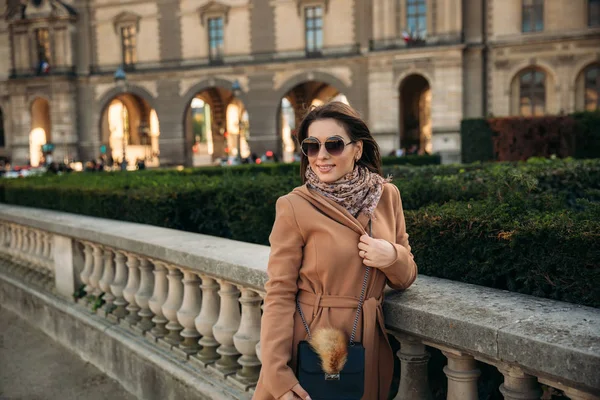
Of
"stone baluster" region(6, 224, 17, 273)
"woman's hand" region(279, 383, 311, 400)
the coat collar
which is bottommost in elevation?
"stone baluster" region(6, 224, 17, 273)

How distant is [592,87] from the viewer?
2962 cm

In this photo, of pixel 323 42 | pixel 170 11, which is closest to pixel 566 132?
pixel 323 42

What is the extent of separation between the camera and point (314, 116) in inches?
106

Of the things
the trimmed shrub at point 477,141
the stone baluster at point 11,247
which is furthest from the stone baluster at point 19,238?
the trimmed shrub at point 477,141

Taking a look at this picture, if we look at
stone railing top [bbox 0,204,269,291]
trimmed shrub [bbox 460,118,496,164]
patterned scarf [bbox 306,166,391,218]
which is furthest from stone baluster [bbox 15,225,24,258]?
trimmed shrub [bbox 460,118,496,164]

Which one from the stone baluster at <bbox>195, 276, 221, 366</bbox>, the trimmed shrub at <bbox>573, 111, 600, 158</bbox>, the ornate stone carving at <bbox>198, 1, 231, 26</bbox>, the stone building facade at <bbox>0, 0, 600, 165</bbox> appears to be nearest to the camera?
the stone baluster at <bbox>195, 276, 221, 366</bbox>

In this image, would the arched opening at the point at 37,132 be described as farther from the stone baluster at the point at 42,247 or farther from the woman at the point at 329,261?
the woman at the point at 329,261

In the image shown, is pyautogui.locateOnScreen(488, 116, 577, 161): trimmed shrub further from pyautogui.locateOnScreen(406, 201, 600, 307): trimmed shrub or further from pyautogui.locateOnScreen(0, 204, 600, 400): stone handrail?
pyautogui.locateOnScreen(406, 201, 600, 307): trimmed shrub

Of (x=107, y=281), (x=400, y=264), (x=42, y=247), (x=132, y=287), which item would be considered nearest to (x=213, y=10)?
(x=42, y=247)

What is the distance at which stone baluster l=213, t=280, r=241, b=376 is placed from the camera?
12.6 ft

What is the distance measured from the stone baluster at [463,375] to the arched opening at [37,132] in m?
42.4

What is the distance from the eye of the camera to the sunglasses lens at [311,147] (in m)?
2.63

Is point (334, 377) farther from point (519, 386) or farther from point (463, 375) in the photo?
point (519, 386)

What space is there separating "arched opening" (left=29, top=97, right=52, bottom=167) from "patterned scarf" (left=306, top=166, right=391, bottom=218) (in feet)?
138
